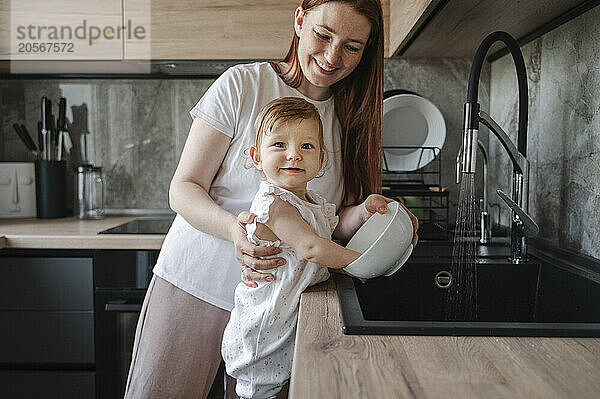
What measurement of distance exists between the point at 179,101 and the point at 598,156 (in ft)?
5.20

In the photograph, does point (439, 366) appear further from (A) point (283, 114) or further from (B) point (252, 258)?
(A) point (283, 114)

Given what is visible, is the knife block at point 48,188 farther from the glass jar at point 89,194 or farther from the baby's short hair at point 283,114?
the baby's short hair at point 283,114

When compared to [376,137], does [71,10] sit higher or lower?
higher

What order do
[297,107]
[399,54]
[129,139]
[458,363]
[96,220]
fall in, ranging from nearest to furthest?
1. [458,363]
2. [297,107]
3. [399,54]
4. [96,220]
5. [129,139]

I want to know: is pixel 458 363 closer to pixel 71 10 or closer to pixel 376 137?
pixel 376 137

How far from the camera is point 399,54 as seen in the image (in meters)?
2.15

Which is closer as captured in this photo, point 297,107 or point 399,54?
point 297,107

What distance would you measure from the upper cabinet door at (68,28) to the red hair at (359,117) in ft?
3.17

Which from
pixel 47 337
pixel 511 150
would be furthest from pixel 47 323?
pixel 511 150

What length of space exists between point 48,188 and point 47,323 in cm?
57

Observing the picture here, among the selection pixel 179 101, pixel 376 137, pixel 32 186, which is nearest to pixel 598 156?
pixel 376 137

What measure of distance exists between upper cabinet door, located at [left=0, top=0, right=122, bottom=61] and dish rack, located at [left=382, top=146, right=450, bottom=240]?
0.98 metres

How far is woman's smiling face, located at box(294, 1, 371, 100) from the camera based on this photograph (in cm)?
123

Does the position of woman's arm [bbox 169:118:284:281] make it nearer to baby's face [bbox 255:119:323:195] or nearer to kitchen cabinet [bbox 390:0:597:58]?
baby's face [bbox 255:119:323:195]
